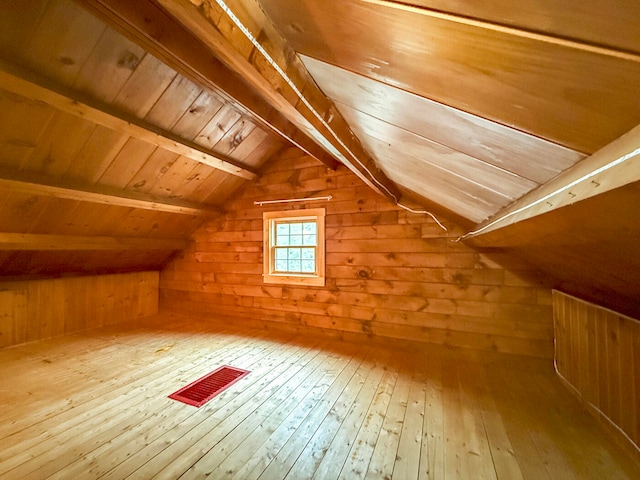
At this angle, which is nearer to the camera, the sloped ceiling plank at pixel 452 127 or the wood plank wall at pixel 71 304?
the sloped ceiling plank at pixel 452 127

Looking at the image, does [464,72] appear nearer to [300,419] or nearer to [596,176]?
[596,176]

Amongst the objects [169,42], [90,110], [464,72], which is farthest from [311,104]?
[90,110]

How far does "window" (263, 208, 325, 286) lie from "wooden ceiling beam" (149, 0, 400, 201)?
214cm

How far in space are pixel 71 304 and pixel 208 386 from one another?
278 centimetres

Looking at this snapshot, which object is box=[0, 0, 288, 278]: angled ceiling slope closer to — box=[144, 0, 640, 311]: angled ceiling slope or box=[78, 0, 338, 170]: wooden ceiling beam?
box=[78, 0, 338, 170]: wooden ceiling beam

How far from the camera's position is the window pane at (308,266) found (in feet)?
11.8

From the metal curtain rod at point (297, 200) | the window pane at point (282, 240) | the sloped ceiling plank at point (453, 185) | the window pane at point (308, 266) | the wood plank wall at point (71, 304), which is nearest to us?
the sloped ceiling plank at point (453, 185)

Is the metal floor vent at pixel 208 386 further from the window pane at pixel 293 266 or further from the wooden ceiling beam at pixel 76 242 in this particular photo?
the wooden ceiling beam at pixel 76 242

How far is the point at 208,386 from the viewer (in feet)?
7.39

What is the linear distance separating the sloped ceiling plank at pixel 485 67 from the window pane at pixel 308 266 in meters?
2.96

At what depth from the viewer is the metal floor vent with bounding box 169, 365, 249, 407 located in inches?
80.8

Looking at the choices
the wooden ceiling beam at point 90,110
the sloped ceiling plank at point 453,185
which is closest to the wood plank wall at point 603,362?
the sloped ceiling plank at point 453,185

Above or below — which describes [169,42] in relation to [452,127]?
above

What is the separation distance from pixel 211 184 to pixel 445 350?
3.49m
